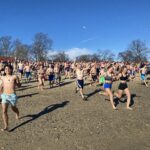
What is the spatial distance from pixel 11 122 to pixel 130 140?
4.30 m

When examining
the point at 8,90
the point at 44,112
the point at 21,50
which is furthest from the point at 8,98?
the point at 21,50

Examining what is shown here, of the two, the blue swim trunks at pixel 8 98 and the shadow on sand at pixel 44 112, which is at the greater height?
the blue swim trunks at pixel 8 98

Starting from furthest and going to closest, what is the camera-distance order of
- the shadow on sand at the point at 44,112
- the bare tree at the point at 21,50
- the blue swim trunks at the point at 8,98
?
the bare tree at the point at 21,50, the shadow on sand at the point at 44,112, the blue swim trunks at the point at 8,98

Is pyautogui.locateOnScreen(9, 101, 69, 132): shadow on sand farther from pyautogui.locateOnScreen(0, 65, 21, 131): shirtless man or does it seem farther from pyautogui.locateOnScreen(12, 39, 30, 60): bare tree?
pyautogui.locateOnScreen(12, 39, 30, 60): bare tree

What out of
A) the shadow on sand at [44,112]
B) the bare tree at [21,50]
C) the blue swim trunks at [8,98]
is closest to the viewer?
the blue swim trunks at [8,98]

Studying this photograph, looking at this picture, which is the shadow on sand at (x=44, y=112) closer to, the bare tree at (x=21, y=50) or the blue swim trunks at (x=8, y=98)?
the blue swim trunks at (x=8, y=98)

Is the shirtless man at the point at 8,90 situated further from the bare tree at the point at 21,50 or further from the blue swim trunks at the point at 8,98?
the bare tree at the point at 21,50

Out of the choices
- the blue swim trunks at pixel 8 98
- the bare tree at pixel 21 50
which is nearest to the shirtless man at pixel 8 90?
the blue swim trunks at pixel 8 98

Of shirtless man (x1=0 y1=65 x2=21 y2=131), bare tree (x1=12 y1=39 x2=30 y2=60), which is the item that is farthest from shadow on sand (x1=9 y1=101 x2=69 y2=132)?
bare tree (x1=12 y1=39 x2=30 y2=60)

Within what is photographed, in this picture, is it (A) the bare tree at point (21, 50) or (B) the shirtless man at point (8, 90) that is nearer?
(B) the shirtless man at point (8, 90)

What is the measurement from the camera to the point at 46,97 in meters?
A: 17.2

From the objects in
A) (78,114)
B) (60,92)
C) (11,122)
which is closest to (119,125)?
(78,114)

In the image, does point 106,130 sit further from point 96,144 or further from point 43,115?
point 43,115

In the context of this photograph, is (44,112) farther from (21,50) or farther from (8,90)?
(21,50)
